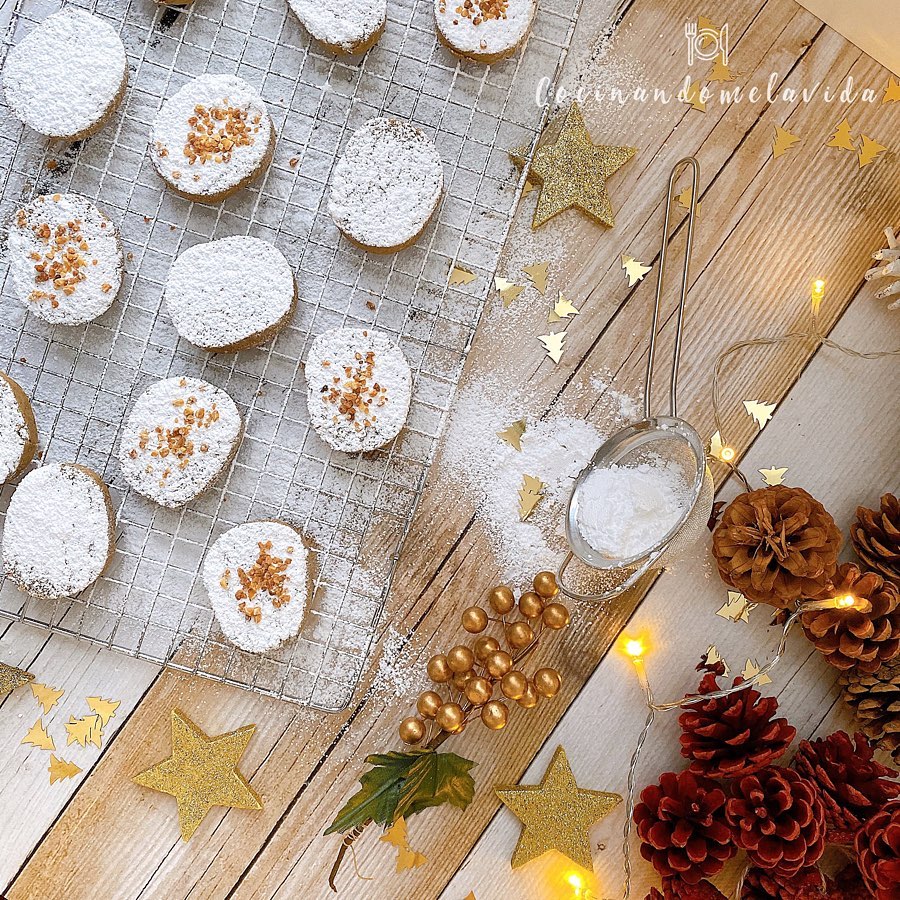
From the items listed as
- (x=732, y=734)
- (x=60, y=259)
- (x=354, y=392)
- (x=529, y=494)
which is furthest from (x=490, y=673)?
(x=60, y=259)

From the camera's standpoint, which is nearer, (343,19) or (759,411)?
(343,19)

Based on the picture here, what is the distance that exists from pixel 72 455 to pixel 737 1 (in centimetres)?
137

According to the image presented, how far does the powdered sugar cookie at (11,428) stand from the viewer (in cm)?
125

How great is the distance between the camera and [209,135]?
1.26m

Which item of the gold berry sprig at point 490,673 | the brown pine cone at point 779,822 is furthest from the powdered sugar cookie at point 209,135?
the brown pine cone at point 779,822

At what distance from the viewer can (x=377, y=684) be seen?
137 cm

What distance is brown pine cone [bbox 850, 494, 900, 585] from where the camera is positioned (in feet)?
4.26

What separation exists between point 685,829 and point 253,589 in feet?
2.59

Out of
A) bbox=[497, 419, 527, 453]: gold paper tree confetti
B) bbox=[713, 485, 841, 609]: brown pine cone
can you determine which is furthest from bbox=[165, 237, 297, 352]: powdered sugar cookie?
bbox=[713, 485, 841, 609]: brown pine cone

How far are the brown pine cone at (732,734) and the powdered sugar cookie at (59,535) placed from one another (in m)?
1.00

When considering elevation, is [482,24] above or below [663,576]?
above

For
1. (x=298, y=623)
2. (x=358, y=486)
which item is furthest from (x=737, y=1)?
(x=298, y=623)

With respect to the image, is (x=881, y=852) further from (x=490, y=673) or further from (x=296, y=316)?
(x=296, y=316)

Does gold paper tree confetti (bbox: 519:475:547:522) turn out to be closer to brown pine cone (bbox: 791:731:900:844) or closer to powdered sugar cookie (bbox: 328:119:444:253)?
powdered sugar cookie (bbox: 328:119:444:253)
